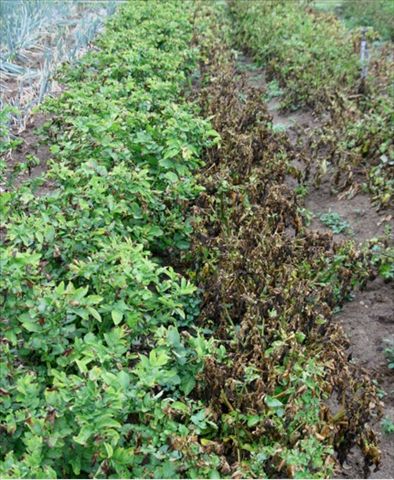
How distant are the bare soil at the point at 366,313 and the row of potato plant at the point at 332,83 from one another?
0.43 feet

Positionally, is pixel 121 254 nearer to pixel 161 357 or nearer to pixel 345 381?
pixel 161 357

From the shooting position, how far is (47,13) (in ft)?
26.7

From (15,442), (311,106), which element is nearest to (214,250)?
(15,442)

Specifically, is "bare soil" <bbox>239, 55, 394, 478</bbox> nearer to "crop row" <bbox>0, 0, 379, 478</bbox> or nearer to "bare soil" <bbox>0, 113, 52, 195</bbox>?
"crop row" <bbox>0, 0, 379, 478</bbox>

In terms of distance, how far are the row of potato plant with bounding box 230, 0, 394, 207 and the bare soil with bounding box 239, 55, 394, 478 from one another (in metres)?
0.13

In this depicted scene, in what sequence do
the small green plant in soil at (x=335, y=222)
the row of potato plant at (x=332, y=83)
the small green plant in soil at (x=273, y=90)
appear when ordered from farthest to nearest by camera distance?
the small green plant in soil at (x=273, y=90), the row of potato plant at (x=332, y=83), the small green plant in soil at (x=335, y=222)

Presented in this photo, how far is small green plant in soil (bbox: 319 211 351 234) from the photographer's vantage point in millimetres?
4938

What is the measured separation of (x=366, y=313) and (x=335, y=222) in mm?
1082

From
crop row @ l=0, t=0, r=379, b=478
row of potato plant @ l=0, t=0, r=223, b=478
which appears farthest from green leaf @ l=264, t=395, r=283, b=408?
row of potato plant @ l=0, t=0, r=223, b=478

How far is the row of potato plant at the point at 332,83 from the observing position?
5559 millimetres

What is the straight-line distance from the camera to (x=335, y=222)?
5.01m

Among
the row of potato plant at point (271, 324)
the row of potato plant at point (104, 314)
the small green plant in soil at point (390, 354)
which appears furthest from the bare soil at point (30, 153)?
the small green plant in soil at point (390, 354)

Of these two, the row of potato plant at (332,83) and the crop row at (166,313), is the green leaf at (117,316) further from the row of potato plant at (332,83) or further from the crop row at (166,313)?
the row of potato plant at (332,83)

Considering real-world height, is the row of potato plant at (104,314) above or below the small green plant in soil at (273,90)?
above
